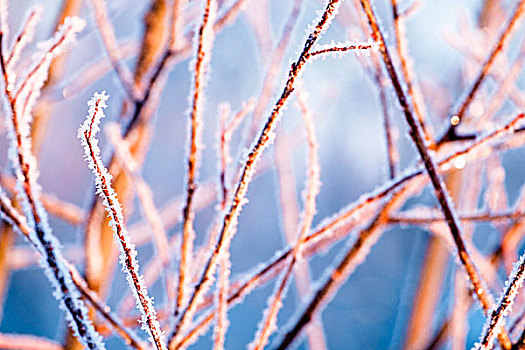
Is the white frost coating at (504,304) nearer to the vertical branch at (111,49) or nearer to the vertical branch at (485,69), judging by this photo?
the vertical branch at (485,69)

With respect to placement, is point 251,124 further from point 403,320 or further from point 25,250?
point 25,250

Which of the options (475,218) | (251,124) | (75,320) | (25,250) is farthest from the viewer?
(25,250)

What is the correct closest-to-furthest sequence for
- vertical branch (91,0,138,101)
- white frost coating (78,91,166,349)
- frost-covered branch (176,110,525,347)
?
white frost coating (78,91,166,349), frost-covered branch (176,110,525,347), vertical branch (91,0,138,101)

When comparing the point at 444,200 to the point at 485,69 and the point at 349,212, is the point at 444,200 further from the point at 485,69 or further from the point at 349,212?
the point at 485,69

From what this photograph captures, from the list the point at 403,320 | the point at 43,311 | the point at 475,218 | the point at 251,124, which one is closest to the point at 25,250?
the point at 251,124

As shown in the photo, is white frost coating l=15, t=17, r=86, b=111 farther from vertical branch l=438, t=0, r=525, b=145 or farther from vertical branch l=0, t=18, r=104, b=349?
vertical branch l=438, t=0, r=525, b=145

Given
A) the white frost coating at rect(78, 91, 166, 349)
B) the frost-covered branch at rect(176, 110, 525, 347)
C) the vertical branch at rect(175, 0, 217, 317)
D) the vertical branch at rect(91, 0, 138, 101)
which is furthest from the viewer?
the vertical branch at rect(91, 0, 138, 101)

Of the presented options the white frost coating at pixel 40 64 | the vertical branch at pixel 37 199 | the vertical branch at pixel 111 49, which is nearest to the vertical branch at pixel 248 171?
the vertical branch at pixel 37 199

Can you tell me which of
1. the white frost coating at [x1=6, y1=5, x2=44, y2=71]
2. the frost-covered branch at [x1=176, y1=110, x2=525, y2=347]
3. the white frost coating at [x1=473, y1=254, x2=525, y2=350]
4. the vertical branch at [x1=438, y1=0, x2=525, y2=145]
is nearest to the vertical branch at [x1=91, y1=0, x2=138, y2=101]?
the white frost coating at [x1=6, y1=5, x2=44, y2=71]
